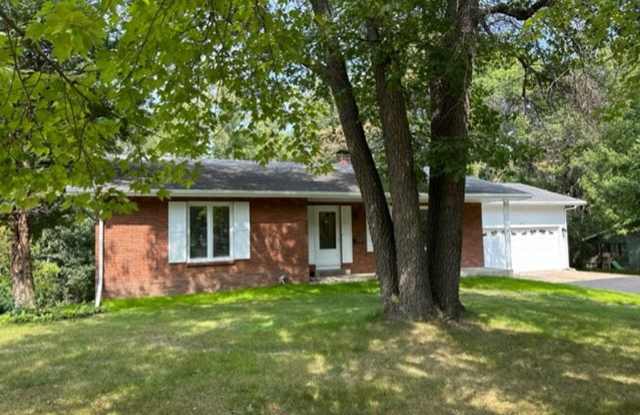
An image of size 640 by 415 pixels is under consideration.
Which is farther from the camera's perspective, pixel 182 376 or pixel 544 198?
pixel 544 198

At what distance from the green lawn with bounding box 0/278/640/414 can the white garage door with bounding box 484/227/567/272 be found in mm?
10130

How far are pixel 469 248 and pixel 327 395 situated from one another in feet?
45.6

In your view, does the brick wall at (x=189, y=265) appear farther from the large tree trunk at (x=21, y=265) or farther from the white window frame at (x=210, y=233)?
the large tree trunk at (x=21, y=265)

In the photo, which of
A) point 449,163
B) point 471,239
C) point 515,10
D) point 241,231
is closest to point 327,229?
point 241,231

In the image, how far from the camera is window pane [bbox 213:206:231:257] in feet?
41.7

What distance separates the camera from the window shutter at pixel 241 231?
12.8 m

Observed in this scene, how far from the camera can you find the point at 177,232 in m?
12.1

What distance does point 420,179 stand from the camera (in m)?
7.67

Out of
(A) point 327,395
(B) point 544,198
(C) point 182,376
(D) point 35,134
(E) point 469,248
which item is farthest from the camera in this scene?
(B) point 544,198

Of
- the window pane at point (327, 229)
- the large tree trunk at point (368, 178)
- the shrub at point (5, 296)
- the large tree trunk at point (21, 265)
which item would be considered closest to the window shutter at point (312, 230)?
the window pane at point (327, 229)

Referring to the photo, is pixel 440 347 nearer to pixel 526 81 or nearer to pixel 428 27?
pixel 428 27

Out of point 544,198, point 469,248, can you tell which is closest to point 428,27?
point 469,248

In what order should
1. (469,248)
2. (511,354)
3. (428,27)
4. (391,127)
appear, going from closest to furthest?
(511,354), (428,27), (391,127), (469,248)

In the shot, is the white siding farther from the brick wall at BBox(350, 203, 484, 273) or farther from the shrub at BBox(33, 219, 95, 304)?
the shrub at BBox(33, 219, 95, 304)
